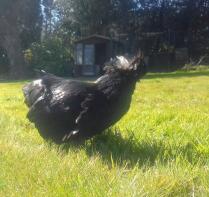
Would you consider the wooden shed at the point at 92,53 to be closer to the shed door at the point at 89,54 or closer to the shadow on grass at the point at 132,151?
the shed door at the point at 89,54

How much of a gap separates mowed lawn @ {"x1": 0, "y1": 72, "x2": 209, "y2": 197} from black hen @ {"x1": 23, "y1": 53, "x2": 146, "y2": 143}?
147 mm

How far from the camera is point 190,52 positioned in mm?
31375

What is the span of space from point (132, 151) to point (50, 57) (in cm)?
2407

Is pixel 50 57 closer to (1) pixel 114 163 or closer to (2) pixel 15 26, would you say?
(2) pixel 15 26

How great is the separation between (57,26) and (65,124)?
32817 millimetres

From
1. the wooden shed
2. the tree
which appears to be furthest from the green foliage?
the tree

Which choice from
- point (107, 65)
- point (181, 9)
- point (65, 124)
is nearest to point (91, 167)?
point (65, 124)

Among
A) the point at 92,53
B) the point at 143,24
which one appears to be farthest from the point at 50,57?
the point at 143,24

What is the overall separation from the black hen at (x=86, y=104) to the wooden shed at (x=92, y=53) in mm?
23539

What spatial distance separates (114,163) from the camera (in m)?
3.32

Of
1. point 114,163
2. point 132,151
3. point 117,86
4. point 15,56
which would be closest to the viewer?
point 114,163

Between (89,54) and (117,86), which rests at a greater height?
(117,86)

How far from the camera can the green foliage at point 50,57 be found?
2685 centimetres

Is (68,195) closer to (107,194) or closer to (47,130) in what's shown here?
(107,194)
